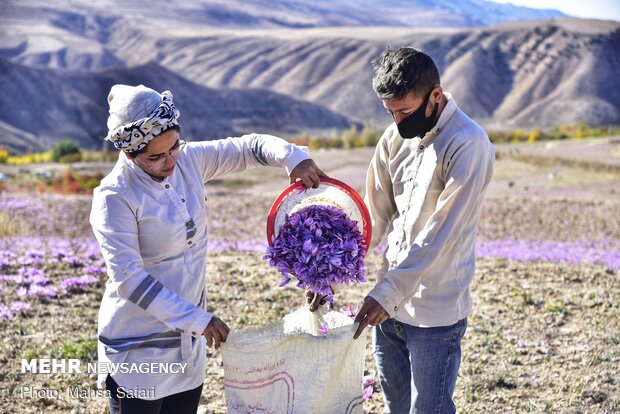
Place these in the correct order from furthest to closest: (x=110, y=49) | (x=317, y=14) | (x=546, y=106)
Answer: (x=317, y=14)
(x=110, y=49)
(x=546, y=106)

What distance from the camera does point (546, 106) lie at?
54.0m

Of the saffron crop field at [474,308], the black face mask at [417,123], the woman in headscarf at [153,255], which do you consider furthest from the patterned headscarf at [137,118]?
the saffron crop field at [474,308]

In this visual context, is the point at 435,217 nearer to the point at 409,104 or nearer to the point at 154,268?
the point at 409,104

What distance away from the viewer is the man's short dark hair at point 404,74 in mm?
2816

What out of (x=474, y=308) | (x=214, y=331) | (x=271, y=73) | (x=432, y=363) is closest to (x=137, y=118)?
(x=214, y=331)

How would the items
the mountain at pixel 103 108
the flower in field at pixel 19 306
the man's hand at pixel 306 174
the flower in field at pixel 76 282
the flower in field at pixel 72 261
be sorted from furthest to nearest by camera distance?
the mountain at pixel 103 108 < the flower in field at pixel 72 261 < the flower in field at pixel 76 282 < the flower in field at pixel 19 306 < the man's hand at pixel 306 174

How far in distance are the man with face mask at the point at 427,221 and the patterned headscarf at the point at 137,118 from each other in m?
0.91

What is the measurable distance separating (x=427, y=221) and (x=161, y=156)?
116cm

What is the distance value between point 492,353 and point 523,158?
2005 centimetres

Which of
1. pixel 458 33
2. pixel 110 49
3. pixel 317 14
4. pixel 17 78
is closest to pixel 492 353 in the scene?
pixel 17 78

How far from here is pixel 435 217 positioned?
9.52 ft

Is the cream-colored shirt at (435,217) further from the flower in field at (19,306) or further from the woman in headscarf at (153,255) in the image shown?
the flower in field at (19,306)

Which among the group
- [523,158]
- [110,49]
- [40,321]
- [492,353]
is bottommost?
[110,49]

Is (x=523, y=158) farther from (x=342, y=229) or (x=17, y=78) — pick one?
(x=17, y=78)
